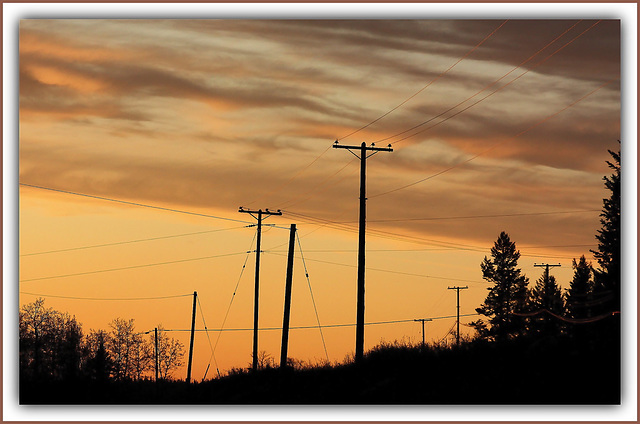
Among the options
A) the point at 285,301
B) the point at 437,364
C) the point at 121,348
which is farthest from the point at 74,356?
the point at 437,364

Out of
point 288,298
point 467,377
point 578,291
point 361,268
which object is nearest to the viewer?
point 467,377

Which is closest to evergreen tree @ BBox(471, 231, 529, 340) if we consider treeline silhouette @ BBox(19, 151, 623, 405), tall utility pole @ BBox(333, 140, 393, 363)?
treeline silhouette @ BBox(19, 151, 623, 405)

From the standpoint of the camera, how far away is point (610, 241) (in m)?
70.3

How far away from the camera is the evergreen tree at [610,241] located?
59.9 m

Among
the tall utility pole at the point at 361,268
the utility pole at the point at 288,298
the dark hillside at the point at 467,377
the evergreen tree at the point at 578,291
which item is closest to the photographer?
the dark hillside at the point at 467,377

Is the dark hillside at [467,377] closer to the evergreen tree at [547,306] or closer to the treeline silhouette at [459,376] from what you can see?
the treeline silhouette at [459,376]

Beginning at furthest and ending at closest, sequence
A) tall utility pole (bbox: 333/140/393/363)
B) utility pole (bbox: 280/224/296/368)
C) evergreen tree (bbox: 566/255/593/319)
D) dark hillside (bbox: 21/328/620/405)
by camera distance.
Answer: evergreen tree (bbox: 566/255/593/319) < utility pole (bbox: 280/224/296/368) < tall utility pole (bbox: 333/140/393/363) < dark hillside (bbox: 21/328/620/405)

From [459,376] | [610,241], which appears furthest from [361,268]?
[610,241]

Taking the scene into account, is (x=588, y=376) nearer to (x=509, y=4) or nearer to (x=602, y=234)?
(x=509, y=4)

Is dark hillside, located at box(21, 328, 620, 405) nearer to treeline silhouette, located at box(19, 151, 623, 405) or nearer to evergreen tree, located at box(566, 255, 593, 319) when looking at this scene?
treeline silhouette, located at box(19, 151, 623, 405)

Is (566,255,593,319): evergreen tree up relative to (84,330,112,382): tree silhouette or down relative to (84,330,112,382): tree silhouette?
up

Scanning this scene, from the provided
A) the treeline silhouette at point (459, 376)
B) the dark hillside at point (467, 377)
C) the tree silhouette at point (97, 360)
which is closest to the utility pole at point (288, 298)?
the treeline silhouette at point (459, 376)

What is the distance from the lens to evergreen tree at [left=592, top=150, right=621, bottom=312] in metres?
59.9

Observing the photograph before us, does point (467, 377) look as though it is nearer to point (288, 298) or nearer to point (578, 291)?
point (288, 298)
